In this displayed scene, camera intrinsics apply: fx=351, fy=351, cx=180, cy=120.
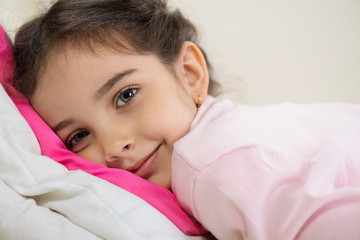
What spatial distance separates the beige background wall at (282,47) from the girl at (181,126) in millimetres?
336

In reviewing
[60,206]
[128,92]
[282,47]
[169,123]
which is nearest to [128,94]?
[128,92]

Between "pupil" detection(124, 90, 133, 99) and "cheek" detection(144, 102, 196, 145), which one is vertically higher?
"pupil" detection(124, 90, 133, 99)

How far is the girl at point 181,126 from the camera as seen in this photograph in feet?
1.82

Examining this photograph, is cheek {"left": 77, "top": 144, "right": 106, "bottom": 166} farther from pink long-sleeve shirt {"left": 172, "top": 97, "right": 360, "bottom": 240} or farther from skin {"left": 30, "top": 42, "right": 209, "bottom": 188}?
pink long-sleeve shirt {"left": 172, "top": 97, "right": 360, "bottom": 240}

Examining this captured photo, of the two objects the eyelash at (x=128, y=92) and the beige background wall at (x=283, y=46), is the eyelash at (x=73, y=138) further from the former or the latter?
the beige background wall at (x=283, y=46)

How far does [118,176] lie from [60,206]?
0.15m

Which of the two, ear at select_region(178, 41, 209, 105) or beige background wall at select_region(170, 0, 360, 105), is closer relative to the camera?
ear at select_region(178, 41, 209, 105)

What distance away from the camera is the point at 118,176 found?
27.7 inches

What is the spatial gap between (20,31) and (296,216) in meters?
0.82

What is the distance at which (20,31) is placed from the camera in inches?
36.8

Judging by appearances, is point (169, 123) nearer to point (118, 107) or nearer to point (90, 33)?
point (118, 107)

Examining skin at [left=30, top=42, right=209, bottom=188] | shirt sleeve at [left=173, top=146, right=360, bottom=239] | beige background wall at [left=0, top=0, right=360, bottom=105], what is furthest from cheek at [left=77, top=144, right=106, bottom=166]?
beige background wall at [left=0, top=0, right=360, bottom=105]

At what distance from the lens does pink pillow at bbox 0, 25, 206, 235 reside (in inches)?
26.7

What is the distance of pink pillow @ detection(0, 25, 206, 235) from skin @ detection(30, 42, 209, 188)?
4cm
